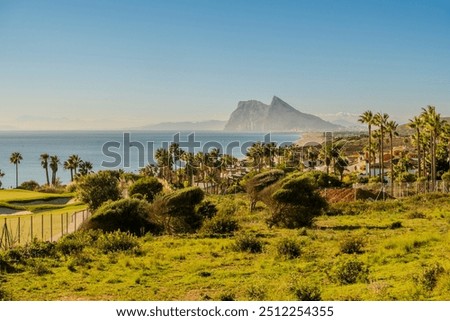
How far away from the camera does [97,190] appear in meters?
39.1

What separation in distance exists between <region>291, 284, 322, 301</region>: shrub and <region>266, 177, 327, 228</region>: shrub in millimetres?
17236

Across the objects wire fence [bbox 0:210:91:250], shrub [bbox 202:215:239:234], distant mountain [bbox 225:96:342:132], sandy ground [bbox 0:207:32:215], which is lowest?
sandy ground [bbox 0:207:32:215]

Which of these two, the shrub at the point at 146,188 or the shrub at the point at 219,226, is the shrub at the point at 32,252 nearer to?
the shrub at the point at 219,226

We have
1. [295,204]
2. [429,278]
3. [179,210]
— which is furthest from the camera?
[295,204]

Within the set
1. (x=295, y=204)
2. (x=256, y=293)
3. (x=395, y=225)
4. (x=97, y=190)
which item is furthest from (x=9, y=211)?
(x=256, y=293)

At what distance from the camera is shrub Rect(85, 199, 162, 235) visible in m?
23.8

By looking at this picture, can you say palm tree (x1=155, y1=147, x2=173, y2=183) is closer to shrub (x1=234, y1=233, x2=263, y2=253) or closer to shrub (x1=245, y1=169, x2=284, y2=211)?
shrub (x1=245, y1=169, x2=284, y2=211)

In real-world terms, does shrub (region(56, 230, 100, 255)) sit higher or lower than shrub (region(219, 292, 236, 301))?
lower

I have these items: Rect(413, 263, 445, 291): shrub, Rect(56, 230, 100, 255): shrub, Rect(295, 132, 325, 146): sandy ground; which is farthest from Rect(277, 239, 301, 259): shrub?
Rect(295, 132, 325, 146): sandy ground

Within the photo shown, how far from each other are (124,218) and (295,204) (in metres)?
9.17

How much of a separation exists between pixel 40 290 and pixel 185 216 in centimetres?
1367

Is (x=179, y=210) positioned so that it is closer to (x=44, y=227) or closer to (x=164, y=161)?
(x=44, y=227)
